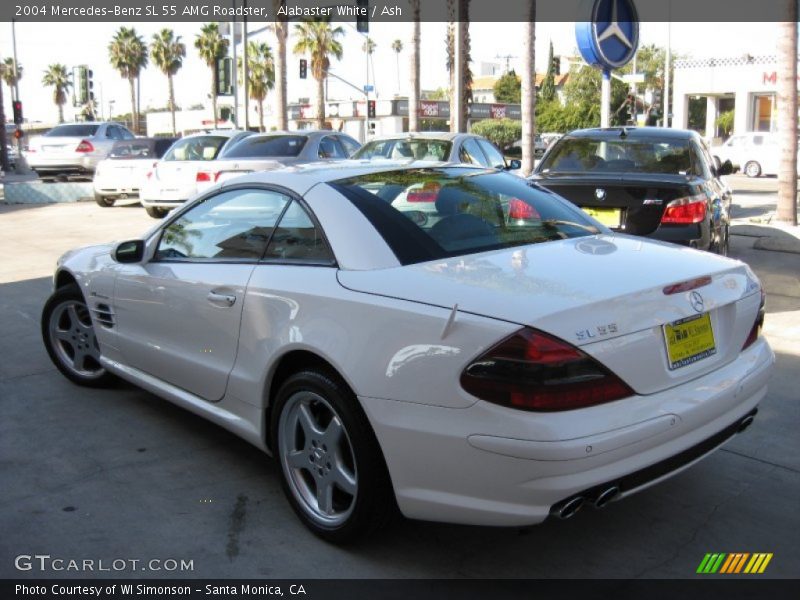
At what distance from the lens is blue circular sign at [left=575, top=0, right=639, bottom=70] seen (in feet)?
39.0

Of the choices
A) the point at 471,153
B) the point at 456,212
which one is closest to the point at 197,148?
the point at 471,153

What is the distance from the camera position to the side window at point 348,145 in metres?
14.7

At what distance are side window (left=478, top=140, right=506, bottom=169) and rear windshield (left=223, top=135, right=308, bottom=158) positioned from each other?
3031 mm

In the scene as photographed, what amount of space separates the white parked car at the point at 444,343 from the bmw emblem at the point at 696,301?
17 mm

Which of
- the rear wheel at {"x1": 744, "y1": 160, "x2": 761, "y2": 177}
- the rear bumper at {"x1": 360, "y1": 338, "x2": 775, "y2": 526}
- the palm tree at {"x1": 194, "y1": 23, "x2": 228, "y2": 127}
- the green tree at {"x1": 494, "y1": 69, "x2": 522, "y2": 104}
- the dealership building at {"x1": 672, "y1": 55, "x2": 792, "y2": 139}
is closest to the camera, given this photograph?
the rear bumper at {"x1": 360, "y1": 338, "x2": 775, "y2": 526}

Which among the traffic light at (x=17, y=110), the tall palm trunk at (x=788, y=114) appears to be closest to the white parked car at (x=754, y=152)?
the tall palm trunk at (x=788, y=114)

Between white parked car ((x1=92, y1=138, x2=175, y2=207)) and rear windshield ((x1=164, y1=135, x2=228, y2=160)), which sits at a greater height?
rear windshield ((x1=164, y1=135, x2=228, y2=160))

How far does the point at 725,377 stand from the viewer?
3322 mm

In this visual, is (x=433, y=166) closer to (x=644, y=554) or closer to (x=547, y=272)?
(x=547, y=272)

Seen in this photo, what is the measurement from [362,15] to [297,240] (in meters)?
20.0

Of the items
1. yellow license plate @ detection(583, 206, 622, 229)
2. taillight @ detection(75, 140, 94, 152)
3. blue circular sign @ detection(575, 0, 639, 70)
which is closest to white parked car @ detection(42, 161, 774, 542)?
yellow license plate @ detection(583, 206, 622, 229)

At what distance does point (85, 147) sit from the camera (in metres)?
23.2

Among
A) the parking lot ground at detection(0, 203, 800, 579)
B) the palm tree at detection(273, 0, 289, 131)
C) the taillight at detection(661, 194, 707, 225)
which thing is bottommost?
the parking lot ground at detection(0, 203, 800, 579)

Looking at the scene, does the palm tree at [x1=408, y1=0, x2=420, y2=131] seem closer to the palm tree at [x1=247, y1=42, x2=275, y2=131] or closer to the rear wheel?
the rear wheel
